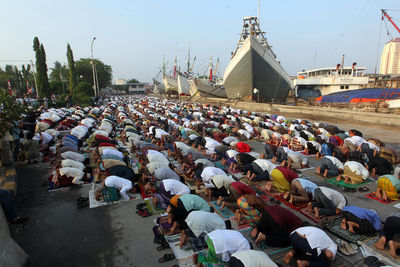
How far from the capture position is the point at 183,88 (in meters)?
49.4

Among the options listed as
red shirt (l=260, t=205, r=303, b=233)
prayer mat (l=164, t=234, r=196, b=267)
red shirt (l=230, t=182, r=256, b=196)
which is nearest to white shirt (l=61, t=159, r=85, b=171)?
prayer mat (l=164, t=234, r=196, b=267)

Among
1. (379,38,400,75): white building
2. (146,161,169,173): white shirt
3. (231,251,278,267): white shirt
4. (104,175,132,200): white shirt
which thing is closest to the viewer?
(231,251,278,267): white shirt

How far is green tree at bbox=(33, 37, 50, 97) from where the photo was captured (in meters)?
22.0

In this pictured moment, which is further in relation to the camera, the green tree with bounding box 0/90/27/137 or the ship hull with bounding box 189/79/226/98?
the ship hull with bounding box 189/79/226/98

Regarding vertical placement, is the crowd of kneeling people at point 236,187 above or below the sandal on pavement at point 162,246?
above

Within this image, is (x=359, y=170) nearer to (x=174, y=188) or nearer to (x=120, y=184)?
(x=174, y=188)

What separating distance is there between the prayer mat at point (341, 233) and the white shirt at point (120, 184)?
12.4 ft

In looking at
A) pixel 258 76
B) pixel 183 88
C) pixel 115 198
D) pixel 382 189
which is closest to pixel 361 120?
pixel 258 76

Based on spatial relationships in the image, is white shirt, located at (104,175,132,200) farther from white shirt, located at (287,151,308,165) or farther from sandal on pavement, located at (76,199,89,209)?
white shirt, located at (287,151,308,165)

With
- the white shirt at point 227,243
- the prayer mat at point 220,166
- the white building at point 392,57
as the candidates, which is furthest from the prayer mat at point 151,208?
the white building at point 392,57

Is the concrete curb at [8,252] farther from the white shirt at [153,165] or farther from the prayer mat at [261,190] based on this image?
the prayer mat at [261,190]

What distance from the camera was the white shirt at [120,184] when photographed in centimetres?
470

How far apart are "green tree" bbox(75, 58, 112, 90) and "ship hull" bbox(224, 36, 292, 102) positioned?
30.2 meters

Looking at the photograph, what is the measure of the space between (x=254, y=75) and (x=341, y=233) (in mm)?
22003
